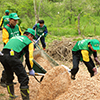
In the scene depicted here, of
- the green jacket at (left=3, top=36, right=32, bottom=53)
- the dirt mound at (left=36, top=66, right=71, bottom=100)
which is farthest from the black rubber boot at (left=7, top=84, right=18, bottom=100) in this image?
the green jacket at (left=3, top=36, right=32, bottom=53)

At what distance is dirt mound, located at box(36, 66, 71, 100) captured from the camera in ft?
10.3

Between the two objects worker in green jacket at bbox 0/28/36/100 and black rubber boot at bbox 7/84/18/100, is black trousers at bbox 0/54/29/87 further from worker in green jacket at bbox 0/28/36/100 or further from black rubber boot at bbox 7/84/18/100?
black rubber boot at bbox 7/84/18/100

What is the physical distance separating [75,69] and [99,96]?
1678 mm

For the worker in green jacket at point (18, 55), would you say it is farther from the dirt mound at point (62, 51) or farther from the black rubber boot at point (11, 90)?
the dirt mound at point (62, 51)

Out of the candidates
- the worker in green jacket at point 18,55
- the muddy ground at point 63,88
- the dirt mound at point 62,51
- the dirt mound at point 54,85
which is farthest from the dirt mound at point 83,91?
the dirt mound at point 62,51

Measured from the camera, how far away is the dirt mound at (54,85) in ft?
10.3

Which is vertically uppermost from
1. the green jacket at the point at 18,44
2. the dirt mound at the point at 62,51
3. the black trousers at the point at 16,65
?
the green jacket at the point at 18,44

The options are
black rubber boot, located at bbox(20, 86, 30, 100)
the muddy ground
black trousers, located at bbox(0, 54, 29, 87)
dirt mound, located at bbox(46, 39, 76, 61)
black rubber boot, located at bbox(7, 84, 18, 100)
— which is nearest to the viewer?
the muddy ground

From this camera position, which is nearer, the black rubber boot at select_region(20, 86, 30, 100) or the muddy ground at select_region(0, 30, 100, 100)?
the muddy ground at select_region(0, 30, 100, 100)

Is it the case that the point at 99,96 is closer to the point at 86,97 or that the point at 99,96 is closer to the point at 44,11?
the point at 86,97

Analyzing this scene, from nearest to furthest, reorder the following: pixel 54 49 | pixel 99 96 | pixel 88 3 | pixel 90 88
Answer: pixel 99 96
pixel 90 88
pixel 54 49
pixel 88 3

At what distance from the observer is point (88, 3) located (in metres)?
15.1

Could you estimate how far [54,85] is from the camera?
3.17 m

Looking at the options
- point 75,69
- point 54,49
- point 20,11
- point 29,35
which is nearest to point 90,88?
point 75,69
